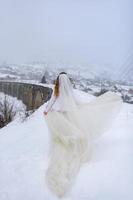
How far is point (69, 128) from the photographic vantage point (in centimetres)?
585

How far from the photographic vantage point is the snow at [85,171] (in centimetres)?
492

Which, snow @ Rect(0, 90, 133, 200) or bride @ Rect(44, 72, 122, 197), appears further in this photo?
bride @ Rect(44, 72, 122, 197)

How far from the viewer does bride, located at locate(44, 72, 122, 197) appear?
544 cm

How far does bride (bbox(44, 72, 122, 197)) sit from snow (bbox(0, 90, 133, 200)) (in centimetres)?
16

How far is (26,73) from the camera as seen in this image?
571 inches

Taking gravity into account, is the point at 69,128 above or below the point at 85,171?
above

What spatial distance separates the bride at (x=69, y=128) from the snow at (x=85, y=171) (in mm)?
163

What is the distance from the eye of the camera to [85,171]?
5414 mm

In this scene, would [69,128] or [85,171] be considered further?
[69,128]

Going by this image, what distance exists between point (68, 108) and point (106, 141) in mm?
1000

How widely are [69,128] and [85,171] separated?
0.79 m

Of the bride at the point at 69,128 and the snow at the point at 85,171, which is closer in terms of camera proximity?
the snow at the point at 85,171

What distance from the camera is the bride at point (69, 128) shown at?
544 cm

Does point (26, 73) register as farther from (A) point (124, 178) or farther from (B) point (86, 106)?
(A) point (124, 178)
